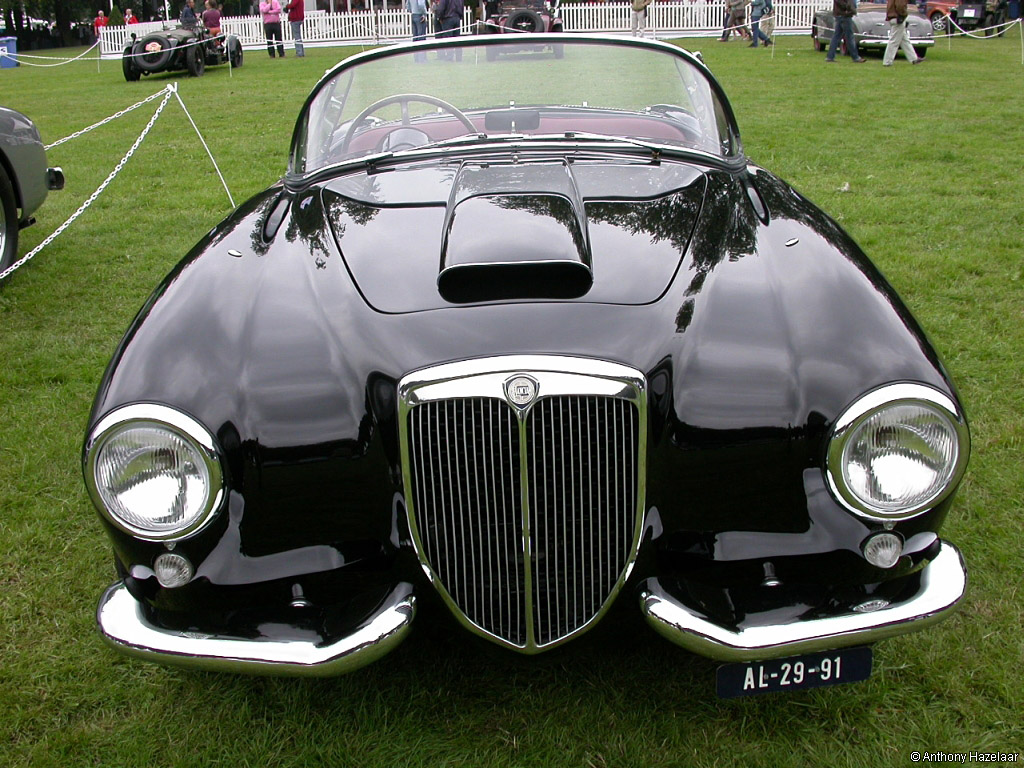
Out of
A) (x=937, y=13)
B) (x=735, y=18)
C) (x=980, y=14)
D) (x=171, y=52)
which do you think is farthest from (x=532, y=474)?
(x=980, y=14)

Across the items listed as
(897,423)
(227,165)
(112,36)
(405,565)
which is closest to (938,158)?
(227,165)

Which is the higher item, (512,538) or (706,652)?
(512,538)

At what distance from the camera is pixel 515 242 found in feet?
7.57

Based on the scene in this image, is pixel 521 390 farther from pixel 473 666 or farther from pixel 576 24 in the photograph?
pixel 576 24

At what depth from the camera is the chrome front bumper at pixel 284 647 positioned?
1964mm

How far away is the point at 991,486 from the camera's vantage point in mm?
3326

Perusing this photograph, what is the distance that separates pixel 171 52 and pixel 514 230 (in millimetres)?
19496

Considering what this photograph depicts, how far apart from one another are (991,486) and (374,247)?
240 cm

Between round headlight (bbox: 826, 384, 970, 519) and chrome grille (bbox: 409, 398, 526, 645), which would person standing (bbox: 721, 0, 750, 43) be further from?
chrome grille (bbox: 409, 398, 526, 645)

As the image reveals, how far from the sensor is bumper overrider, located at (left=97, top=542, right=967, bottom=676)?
1959 millimetres

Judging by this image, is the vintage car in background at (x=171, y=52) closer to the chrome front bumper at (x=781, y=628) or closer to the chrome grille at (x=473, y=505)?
the chrome grille at (x=473, y=505)

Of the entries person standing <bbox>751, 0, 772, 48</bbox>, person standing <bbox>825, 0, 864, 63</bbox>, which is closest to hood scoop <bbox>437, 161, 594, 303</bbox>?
person standing <bbox>825, 0, 864, 63</bbox>

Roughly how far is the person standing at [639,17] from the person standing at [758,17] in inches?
109

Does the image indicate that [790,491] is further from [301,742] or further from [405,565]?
[301,742]
